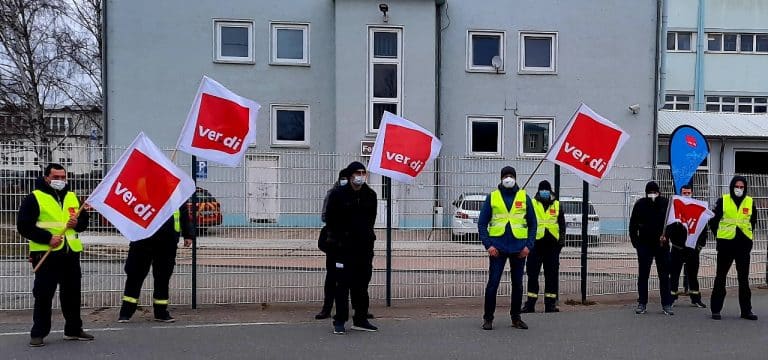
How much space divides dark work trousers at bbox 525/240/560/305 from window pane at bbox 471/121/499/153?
13733mm

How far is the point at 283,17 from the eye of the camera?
21.6 meters

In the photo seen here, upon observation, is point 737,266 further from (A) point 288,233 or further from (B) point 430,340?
(A) point 288,233

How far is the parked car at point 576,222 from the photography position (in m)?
9.71

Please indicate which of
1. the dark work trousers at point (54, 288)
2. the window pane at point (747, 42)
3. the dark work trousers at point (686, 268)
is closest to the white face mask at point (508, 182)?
the dark work trousers at point (686, 268)

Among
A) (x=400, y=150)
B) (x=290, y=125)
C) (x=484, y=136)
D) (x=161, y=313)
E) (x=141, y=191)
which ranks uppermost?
(x=290, y=125)

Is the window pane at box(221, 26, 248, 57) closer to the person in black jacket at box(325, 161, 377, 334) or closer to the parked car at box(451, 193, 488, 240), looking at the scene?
the parked car at box(451, 193, 488, 240)

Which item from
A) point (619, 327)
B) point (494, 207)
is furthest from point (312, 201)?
point (619, 327)

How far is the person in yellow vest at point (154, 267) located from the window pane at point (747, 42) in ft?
113

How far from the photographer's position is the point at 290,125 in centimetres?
2195

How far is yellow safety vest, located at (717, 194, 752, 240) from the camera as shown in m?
8.15

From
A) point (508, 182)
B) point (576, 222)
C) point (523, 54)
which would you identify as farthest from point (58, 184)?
point (523, 54)

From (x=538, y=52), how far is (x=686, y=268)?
14.3m

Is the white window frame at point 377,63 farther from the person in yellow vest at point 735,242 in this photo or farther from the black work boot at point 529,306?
the person in yellow vest at point 735,242

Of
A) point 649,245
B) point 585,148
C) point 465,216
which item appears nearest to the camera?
point 649,245
